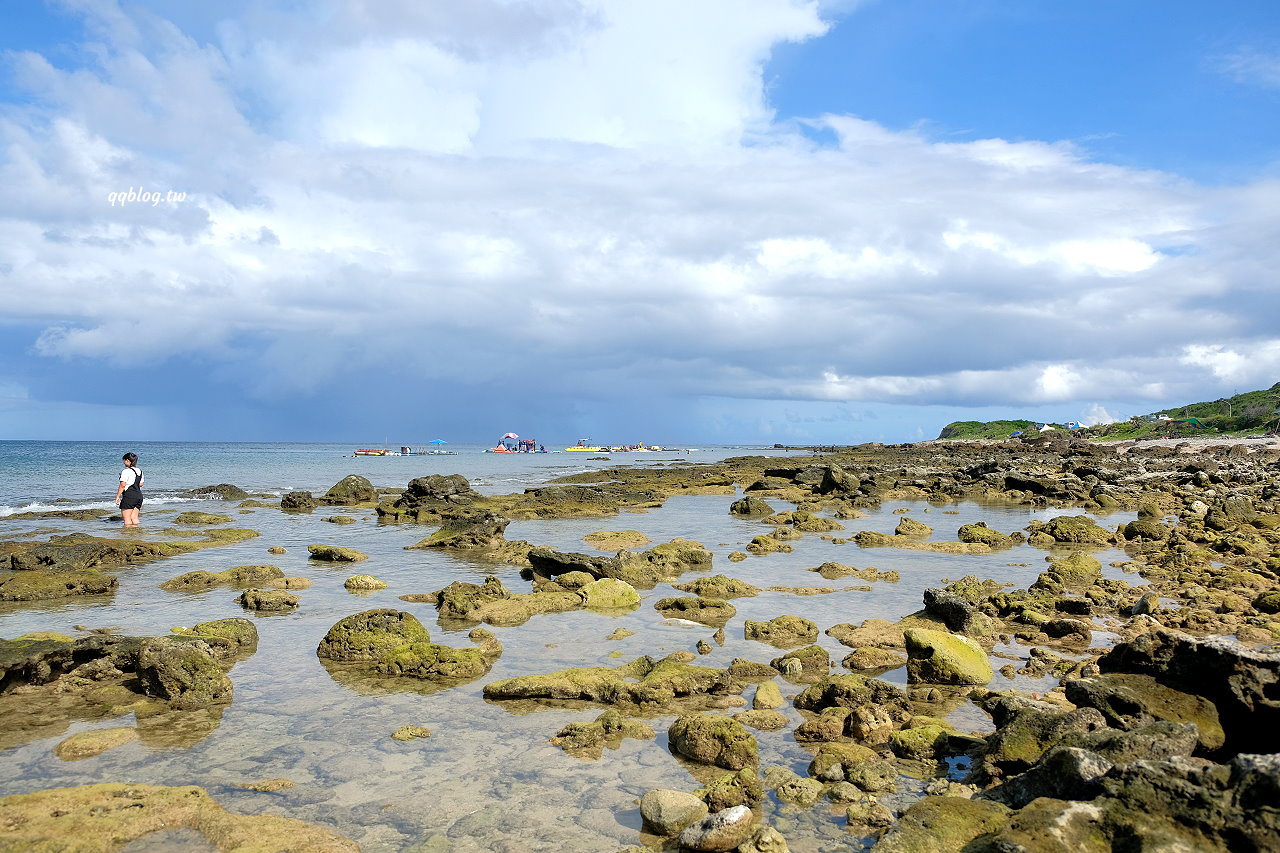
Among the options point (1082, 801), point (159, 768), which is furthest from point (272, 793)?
point (1082, 801)

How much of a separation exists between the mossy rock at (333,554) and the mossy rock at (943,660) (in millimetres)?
15347

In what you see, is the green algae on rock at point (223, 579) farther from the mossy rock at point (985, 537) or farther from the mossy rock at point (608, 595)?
the mossy rock at point (985, 537)

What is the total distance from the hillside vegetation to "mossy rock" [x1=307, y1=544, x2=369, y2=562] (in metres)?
98.9

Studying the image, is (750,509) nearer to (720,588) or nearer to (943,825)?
(720,588)

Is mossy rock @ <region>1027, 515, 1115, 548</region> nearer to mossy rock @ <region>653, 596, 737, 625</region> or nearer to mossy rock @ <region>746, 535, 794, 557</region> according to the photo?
mossy rock @ <region>746, 535, 794, 557</region>

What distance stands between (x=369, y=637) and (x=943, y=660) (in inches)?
320

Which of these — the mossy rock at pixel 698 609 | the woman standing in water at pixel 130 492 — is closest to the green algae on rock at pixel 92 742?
the mossy rock at pixel 698 609

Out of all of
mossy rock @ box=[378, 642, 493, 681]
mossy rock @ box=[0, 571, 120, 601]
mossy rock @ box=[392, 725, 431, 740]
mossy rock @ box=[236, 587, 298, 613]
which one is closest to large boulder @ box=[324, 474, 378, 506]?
mossy rock @ box=[0, 571, 120, 601]

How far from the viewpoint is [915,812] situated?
17.8ft

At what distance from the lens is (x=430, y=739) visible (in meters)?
8.24

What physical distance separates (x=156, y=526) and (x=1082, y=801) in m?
32.0

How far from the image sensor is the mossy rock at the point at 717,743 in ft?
24.5

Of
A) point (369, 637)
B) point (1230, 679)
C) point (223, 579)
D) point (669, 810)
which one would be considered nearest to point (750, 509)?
point (223, 579)

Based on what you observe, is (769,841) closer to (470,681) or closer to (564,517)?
(470,681)
